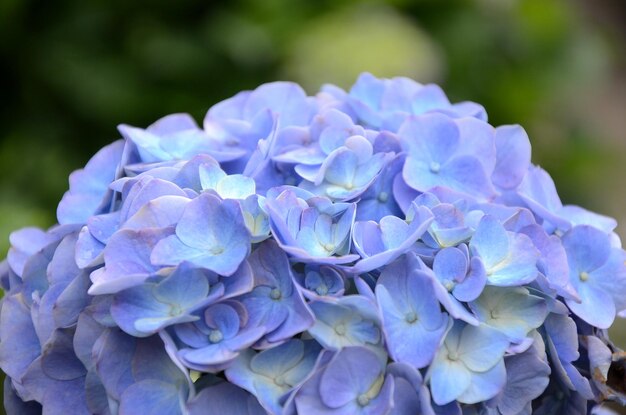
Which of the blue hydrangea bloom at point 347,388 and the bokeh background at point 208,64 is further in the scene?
the bokeh background at point 208,64

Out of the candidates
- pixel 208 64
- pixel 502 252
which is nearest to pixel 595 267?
pixel 502 252

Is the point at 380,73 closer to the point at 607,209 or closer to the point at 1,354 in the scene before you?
the point at 607,209

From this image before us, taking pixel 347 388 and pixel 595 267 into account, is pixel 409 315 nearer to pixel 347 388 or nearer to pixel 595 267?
pixel 347 388

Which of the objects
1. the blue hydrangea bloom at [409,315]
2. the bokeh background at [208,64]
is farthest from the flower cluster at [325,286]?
the bokeh background at [208,64]

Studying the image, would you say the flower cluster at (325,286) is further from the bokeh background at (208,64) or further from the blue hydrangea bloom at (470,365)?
the bokeh background at (208,64)

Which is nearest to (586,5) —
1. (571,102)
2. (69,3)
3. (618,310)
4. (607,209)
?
(571,102)

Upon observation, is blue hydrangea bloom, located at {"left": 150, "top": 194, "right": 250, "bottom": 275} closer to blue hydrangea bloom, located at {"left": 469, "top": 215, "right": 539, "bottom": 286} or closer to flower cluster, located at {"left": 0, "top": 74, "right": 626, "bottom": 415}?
flower cluster, located at {"left": 0, "top": 74, "right": 626, "bottom": 415}

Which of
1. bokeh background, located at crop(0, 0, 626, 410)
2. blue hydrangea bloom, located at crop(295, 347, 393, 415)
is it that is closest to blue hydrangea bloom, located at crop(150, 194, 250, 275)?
blue hydrangea bloom, located at crop(295, 347, 393, 415)
